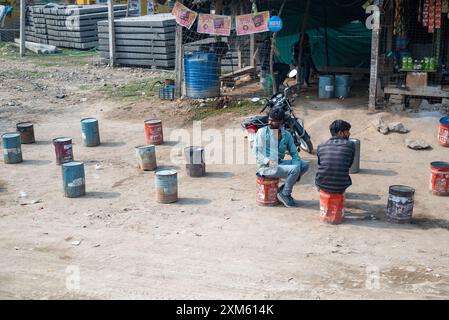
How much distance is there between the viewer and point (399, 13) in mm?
13797

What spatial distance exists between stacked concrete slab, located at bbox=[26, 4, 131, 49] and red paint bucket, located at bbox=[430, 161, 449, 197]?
20533 millimetres

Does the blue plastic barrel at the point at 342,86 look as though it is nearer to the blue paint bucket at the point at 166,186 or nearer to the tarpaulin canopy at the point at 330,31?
the tarpaulin canopy at the point at 330,31

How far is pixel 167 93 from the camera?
15.8 m

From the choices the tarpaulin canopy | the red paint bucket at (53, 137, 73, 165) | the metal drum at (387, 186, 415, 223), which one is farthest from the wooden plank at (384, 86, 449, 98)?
the red paint bucket at (53, 137, 73, 165)

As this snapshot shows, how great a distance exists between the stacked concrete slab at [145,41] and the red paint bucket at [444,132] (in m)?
12.0

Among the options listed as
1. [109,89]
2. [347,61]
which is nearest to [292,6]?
[347,61]

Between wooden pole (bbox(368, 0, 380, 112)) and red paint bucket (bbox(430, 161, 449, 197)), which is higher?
wooden pole (bbox(368, 0, 380, 112))

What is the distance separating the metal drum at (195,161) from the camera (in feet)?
33.5

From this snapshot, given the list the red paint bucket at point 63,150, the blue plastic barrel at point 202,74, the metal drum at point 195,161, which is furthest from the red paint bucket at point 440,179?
the blue plastic barrel at point 202,74

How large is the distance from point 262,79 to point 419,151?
18.2 feet

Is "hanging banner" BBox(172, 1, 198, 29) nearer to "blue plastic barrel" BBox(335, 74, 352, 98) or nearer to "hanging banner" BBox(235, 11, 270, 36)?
"hanging banner" BBox(235, 11, 270, 36)

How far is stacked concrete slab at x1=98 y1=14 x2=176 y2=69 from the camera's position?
68.9ft

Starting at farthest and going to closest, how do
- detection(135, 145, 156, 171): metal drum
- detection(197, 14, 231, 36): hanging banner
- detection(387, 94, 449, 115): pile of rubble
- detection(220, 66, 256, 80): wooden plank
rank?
detection(220, 66, 256, 80): wooden plank → detection(197, 14, 231, 36): hanging banner → detection(387, 94, 449, 115): pile of rubble → detection(135, 145, 156, 171): metal drum

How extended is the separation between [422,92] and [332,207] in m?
6.31
